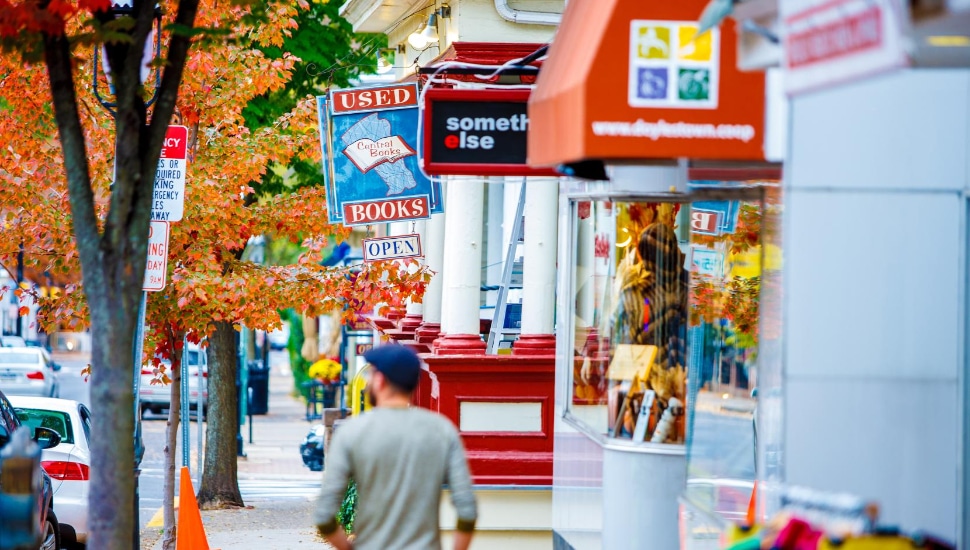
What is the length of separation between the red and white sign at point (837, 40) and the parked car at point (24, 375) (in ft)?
99.1

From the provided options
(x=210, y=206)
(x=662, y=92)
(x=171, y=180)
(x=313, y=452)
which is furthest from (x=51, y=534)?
(x=313, y=452)

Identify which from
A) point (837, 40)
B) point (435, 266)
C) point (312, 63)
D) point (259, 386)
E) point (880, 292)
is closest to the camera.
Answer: point (837, 40)

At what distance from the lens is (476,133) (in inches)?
346

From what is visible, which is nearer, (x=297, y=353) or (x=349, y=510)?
(x=349, y=510)

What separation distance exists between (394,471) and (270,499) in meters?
14.4

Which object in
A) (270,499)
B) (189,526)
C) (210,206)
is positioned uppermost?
(210,206)

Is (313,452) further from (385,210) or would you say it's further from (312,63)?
(385,210)

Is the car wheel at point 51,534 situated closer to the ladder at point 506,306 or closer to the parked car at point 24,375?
the ladder at point 506,306

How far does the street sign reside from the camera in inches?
432

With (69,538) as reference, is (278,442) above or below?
below

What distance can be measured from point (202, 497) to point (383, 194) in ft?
23.3

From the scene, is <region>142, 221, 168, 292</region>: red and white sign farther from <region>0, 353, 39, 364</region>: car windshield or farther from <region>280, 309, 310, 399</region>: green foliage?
<region>280, 309, 310, 399</region>: green foliage

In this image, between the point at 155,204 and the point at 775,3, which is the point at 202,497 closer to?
the point at 155,204

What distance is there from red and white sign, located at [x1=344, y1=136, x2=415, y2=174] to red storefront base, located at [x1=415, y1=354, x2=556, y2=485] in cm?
184
